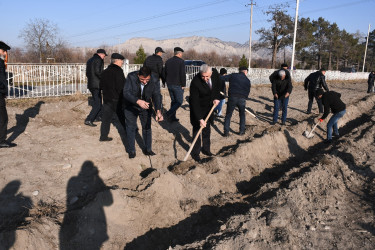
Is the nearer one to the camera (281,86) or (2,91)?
(2,91)

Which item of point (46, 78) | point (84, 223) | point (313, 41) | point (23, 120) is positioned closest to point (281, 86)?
point (84, 223)

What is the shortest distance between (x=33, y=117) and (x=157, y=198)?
5504 millimetres

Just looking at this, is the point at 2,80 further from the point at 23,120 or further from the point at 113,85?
the point at 23,120

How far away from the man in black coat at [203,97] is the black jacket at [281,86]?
3424 mm

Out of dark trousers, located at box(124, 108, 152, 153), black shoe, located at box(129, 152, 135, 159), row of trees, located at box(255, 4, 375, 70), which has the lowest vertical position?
black shoe, located at box(129, 152, 135, 159)

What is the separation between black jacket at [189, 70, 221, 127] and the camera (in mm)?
5293

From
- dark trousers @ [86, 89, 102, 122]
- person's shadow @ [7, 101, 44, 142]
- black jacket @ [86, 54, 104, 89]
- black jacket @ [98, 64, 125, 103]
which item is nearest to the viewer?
black jacket @ [98, 64, 125, 103]

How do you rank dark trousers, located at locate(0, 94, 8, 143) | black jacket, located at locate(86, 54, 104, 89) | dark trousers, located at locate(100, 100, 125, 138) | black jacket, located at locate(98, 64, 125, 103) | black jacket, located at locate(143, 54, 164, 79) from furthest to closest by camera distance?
black jacket, located at locate(143, 54, 164, 79)
black jacket, located at locate(86, 54, 104, 89)
dark trousers, located at locate(100, 100, 125, 138)
black jacket, located at locate(98, 64, 125, 103)
dark trousers, located at locate(0, 94, 8, 143)

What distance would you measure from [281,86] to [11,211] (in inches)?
276

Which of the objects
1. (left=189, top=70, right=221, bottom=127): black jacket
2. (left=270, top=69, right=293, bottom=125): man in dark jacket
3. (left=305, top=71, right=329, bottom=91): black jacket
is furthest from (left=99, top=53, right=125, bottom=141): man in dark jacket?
(left=305, top=71, right=329, bottom=91): black jacket

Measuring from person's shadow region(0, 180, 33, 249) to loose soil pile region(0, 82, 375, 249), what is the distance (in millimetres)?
11

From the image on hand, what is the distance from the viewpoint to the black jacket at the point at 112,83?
5.89m

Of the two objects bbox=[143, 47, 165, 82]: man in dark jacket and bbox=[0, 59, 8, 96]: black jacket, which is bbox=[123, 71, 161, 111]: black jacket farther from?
bbox=[143, 47, 165, 82]: man in dark jacket

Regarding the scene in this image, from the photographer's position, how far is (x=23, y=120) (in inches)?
299
